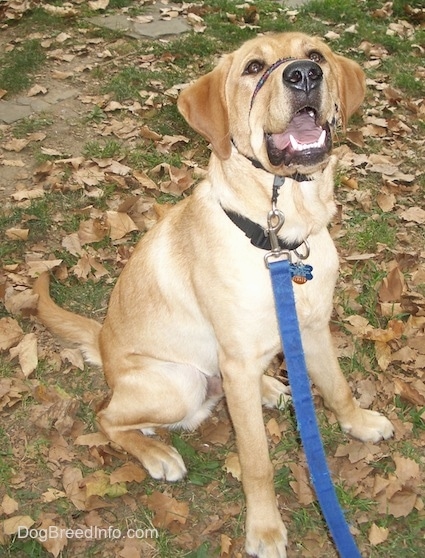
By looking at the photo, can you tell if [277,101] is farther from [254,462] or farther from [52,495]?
[52,495]

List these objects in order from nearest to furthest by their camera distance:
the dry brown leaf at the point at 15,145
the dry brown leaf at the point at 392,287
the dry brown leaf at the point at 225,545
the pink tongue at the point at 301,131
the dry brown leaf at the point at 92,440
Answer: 1. the pink tongue at the point at 301,131
2. the dry brown leaf at the point at 225,545
3. the dry brown leaf at the point at 92,440
4. the dry brown leaf at the point at 392,287
5. the dry brown leaf at the point at 15,145

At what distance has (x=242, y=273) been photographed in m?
2.75

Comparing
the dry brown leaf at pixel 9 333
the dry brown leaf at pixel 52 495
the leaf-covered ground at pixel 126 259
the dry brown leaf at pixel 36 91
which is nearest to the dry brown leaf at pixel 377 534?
the leaf-covered ground at pixel 126 259

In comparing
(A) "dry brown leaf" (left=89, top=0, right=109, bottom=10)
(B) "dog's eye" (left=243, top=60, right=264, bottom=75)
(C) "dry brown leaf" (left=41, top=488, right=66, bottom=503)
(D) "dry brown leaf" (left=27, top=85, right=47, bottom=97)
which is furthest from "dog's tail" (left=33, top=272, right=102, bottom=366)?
(A) "dry brown leaf" (left=89, top=0, right=109, bottom=10)

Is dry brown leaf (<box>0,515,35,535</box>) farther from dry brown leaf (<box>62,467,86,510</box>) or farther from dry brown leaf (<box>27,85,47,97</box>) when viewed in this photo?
dry brown leaf (<box>27,85,47,97</box>)

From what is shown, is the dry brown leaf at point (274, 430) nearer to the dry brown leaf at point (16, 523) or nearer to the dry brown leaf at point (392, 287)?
the dry brown leaf at point (392, 287)

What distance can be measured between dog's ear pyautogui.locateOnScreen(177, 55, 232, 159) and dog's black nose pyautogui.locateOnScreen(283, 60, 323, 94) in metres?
0.36

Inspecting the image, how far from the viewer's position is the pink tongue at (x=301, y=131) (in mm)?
2617

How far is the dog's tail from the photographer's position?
3.60m

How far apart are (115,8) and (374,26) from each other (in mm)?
3475

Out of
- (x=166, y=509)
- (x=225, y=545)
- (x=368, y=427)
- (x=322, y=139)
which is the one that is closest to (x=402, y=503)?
(x=368, y=427)

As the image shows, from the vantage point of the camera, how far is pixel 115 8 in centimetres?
867

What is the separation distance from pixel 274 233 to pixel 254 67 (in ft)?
2.55

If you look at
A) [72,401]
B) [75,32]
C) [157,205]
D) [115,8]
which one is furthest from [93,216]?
[115,8]
